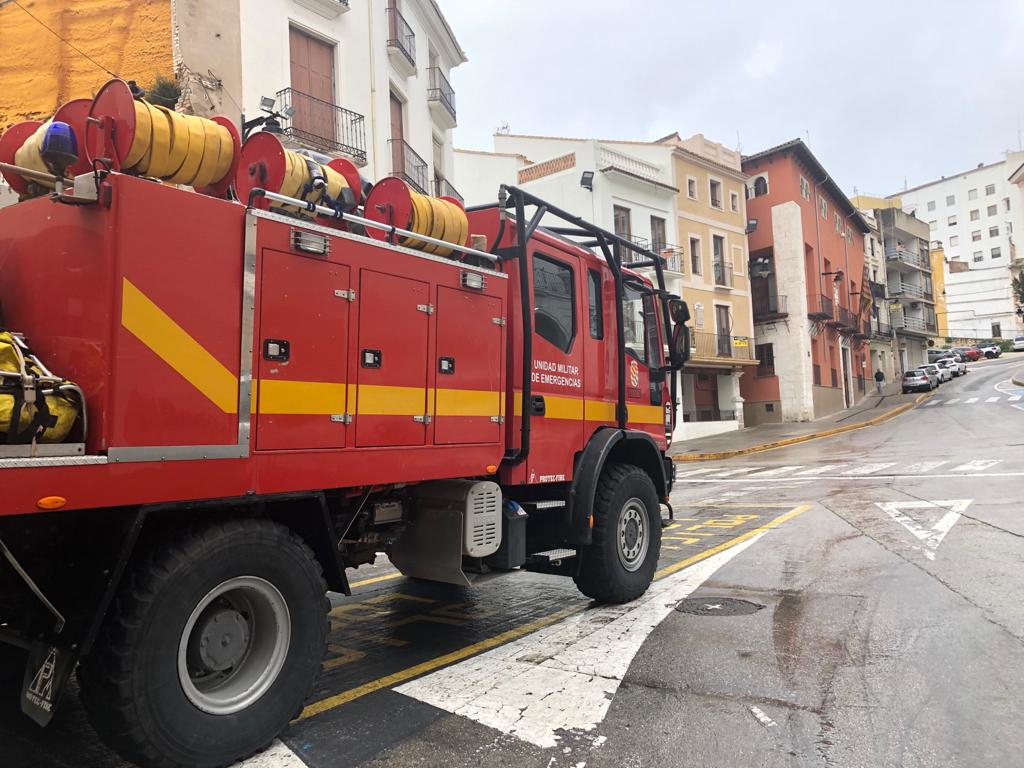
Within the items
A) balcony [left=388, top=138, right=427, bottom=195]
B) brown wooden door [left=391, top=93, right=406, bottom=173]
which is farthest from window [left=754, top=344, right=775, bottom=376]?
brown wooden door [left=391, top=93, right=406, bottom=173]

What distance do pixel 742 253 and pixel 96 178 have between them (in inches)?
1435

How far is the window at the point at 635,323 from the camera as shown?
628 cm

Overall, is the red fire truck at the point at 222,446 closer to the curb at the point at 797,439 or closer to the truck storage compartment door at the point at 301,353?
the truck storage compartment door at the point at 301,353

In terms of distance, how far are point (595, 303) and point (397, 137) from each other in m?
15.2

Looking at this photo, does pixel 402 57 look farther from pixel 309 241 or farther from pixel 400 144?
pixel 309 241

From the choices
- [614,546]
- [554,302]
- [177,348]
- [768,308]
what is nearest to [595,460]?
[614,546]

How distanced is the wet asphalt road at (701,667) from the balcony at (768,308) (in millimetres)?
30255

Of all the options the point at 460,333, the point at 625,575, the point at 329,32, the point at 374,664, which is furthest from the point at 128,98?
the point at 329,32

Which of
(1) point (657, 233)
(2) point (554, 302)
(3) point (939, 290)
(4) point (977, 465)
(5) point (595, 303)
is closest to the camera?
(2) point (554, 302)

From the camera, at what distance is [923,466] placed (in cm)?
1525

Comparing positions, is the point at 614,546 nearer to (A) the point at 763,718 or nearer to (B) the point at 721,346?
(A) the point at 763,718

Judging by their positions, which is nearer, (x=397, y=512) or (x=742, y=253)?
(x=397, y=512)

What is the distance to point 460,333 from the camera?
172 inches

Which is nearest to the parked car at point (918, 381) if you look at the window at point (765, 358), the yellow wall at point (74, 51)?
the window at point (765, 358)
